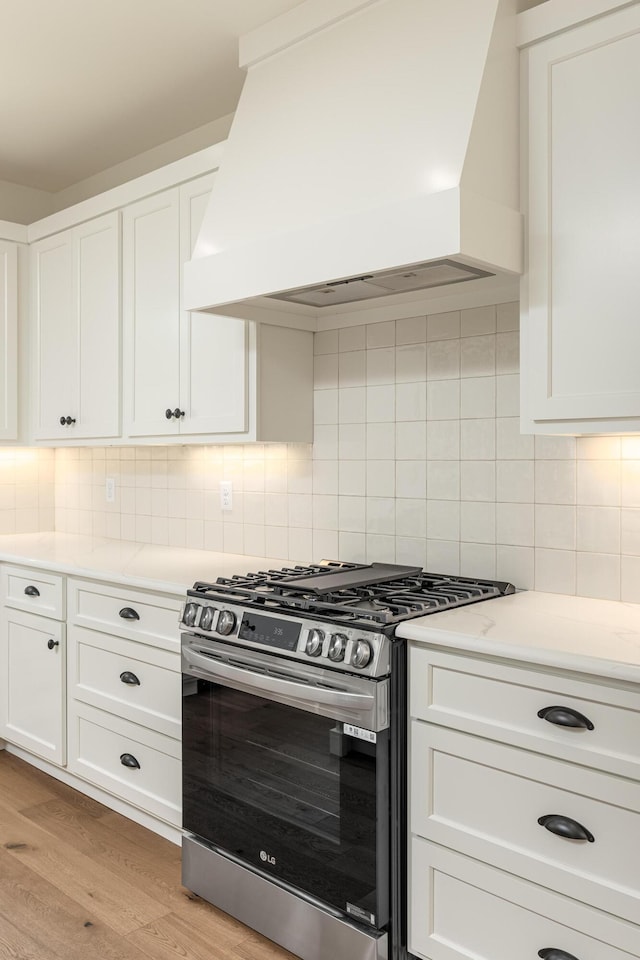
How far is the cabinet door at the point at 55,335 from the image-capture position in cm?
354

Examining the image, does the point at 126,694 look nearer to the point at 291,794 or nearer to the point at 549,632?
the point at 291,794

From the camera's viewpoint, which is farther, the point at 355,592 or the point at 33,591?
the point at 33,591

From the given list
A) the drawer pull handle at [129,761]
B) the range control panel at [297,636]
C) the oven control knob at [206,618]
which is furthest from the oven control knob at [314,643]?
the drawer pull handle at [129,761]

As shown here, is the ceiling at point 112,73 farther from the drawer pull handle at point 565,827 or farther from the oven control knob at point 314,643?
the drawer pull handle at point 565,827

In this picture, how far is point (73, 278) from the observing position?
3.52 m

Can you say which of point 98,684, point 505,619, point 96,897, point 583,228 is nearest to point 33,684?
point 98,684

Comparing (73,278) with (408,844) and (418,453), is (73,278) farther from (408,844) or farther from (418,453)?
(408,844)

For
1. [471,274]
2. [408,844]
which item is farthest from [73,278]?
[408,844]

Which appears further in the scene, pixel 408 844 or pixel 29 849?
pixel 29 849

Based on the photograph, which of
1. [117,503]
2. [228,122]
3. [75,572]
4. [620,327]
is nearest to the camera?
[620,327]

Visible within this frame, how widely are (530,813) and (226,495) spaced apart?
75.5 inches

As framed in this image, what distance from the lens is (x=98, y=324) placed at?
3375 mm

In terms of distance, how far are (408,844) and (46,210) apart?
3.68 meters

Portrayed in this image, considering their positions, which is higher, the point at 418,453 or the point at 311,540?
the point at 418,453
